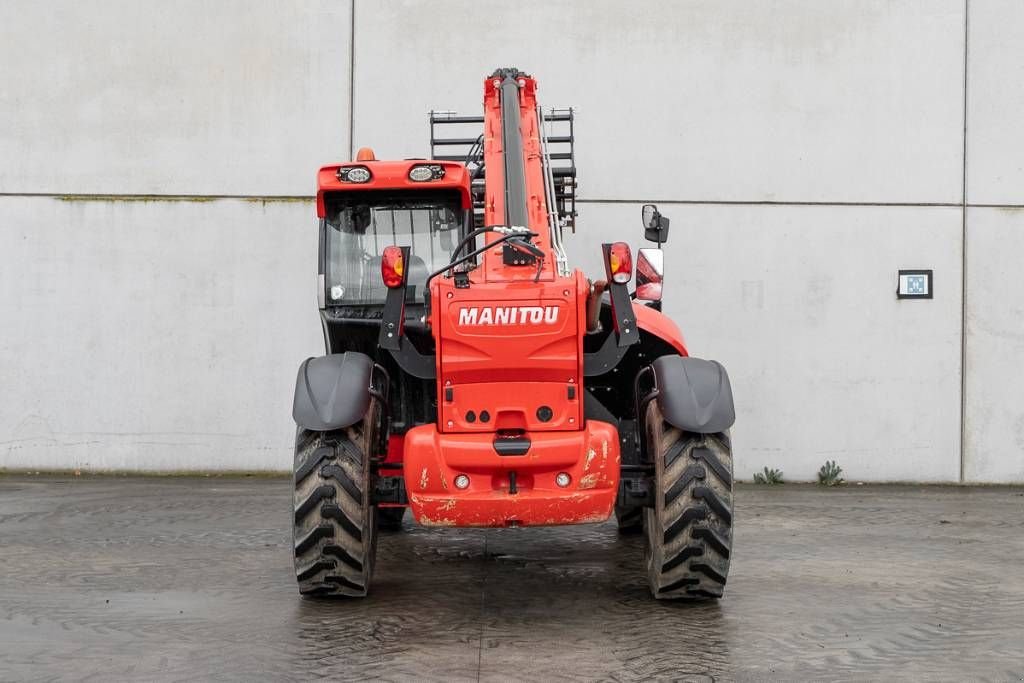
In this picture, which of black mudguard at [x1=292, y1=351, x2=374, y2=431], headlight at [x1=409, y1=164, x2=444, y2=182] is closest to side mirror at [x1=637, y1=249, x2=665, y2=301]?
headlight at [x1=409, y1=164, x2=444, y2=182]

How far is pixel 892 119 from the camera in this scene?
1354 cm

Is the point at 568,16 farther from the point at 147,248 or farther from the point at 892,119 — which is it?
the point at 147,248

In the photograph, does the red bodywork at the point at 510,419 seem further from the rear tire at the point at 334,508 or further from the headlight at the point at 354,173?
the headlight at the point at 354,173

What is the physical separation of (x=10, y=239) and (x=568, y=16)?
5.98 metres

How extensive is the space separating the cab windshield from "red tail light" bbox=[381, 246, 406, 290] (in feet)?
5.96

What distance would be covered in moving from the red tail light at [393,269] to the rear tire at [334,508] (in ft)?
2.45

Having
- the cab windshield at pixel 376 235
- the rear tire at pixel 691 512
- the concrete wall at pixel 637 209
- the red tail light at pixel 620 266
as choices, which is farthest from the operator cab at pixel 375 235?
the concrete wall at pixel 637 209

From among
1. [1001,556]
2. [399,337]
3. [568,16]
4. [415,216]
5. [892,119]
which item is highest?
[568,16]

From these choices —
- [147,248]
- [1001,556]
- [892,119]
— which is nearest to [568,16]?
[892,119]

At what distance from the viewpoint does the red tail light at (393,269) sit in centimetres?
720

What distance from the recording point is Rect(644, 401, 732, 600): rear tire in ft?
23.1

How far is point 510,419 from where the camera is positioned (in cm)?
695

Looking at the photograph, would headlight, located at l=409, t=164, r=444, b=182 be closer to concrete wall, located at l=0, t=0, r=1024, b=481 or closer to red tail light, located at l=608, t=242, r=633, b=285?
red tail light, located at l=608, t=242, r=633, b=285

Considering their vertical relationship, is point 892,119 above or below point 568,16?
below
